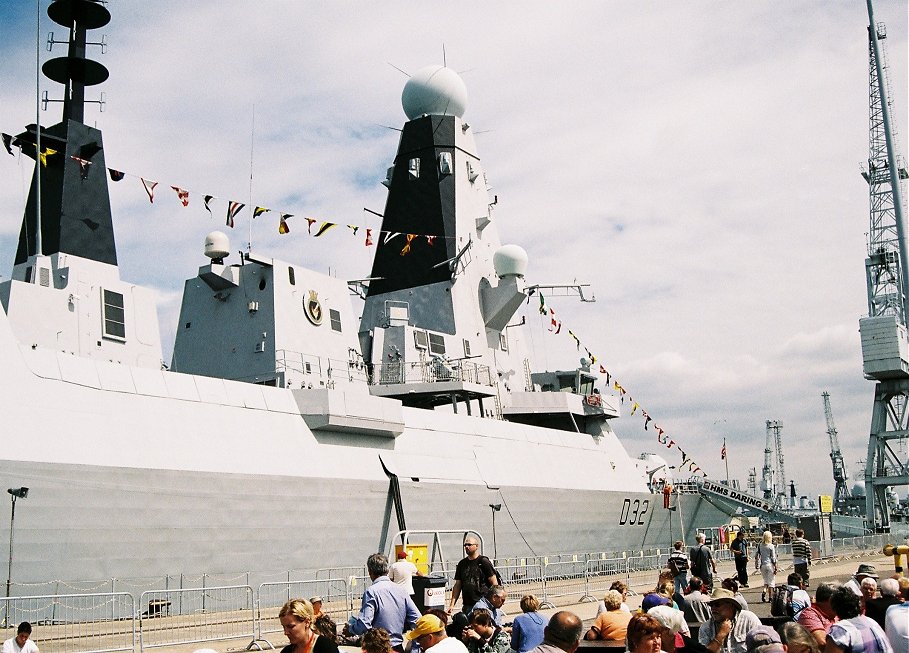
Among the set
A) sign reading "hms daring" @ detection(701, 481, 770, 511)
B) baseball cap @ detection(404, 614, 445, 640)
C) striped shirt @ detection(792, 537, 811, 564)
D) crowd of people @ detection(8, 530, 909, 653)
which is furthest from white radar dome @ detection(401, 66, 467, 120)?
baseball cap @ detection(404, 614, 445, 640)

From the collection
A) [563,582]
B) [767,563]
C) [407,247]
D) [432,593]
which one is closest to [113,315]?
[407,247]

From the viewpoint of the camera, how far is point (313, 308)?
20.0 meters

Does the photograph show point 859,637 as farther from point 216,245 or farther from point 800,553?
point 216,245

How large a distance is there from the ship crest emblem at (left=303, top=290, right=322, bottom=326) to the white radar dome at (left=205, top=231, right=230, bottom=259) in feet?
6.73

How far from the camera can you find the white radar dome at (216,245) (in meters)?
19.6

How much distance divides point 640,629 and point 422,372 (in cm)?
1828

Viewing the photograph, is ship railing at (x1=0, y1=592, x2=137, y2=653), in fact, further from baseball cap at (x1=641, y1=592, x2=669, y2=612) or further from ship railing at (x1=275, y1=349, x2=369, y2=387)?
ship railing at (x1=275, y1=349, x2=369, y2=387)

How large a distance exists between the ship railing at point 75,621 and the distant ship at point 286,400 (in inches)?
17.5

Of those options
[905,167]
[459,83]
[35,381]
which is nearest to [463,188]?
[459,83]

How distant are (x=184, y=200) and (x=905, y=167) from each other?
3057 centimetres

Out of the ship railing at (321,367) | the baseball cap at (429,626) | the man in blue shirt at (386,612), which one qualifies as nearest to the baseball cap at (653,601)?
the man in blue shirt at (386,612)

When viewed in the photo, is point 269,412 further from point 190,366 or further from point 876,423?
point 876,423

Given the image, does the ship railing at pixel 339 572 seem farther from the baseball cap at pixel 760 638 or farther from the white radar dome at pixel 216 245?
the baseball cap at pixel 760 638

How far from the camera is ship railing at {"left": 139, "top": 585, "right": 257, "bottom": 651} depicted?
11.1 meters
